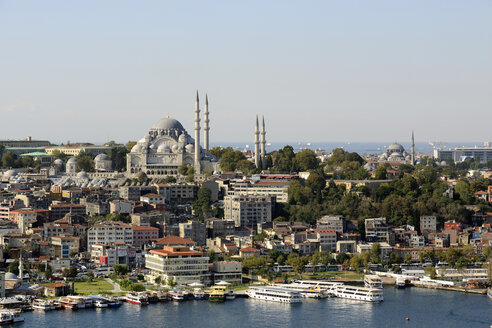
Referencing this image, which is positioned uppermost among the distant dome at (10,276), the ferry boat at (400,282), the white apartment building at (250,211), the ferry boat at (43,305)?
the white apartment building at (250,211)

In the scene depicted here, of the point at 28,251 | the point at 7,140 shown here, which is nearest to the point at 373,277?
the point at 28,251

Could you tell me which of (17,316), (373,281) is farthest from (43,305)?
(373,281)

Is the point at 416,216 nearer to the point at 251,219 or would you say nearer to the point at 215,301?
the point at 251,219

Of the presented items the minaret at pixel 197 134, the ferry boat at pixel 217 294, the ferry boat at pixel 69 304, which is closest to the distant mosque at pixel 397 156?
the minaret at pixel 197 134

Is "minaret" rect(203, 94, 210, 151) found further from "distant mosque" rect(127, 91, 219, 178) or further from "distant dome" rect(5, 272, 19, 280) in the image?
"distant dome" rect(5, 272, 19, 280)

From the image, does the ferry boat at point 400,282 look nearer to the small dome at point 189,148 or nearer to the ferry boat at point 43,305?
the ferry boat at point 43,305

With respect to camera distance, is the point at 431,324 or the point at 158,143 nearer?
the point at 431,324

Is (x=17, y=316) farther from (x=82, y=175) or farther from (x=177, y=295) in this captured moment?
(x=82, y=175)
